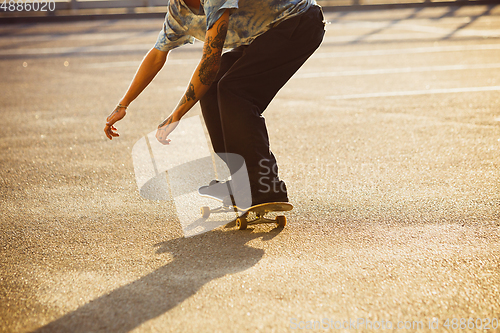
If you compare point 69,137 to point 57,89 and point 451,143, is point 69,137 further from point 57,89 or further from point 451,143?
point 451,143

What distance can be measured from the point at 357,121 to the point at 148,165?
2567 millimetres

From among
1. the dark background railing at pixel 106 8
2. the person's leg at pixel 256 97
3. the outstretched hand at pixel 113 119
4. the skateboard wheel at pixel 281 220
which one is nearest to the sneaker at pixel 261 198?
the person's leg at pixel 256 97

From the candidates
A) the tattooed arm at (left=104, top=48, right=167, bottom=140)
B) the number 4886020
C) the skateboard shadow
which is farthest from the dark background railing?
the skateboard shadow

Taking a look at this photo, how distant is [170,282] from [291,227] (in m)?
0.96

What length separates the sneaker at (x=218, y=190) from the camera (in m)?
3.38

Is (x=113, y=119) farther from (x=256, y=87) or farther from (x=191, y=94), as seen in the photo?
(x=256, y=87)

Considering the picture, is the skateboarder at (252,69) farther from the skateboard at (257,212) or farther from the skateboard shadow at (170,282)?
the skateboard shadow at (170,282)

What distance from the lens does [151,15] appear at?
1964 cm

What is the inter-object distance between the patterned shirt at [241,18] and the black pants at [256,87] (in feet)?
0.15

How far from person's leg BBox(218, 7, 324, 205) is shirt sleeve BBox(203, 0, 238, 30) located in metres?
0.42

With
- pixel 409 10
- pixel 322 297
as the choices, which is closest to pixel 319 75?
pixel 322 297

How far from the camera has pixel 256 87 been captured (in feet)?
9.95

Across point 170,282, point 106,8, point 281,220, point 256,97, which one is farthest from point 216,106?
point 106,8

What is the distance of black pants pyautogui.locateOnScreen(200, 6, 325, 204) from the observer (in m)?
2.96
